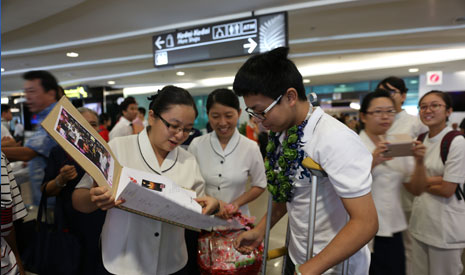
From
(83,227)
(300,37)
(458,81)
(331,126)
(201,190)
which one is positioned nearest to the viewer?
(331,126)

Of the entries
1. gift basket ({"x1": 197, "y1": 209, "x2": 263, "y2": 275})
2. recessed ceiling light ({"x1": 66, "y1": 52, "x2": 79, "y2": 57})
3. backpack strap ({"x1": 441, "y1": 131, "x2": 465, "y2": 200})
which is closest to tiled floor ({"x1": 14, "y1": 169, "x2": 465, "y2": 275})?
backpack strap ({"x1": 441, "y1": 131, "x2": 465, "y2": 200})

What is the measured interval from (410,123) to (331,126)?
2.31 meters

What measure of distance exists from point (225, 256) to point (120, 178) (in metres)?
0.86

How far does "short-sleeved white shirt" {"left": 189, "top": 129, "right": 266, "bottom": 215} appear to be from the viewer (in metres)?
2.43

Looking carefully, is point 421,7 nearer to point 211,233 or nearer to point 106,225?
point 211,233

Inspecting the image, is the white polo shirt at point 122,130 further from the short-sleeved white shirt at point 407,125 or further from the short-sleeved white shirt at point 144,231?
the short-sleeved white shirt at point 407,125

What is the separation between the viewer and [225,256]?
1847 mm

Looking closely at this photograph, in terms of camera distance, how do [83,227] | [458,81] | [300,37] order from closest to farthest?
1. [83,227]
2. [300,37]
3. [458,81]

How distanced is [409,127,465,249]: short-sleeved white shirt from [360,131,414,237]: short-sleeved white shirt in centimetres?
38

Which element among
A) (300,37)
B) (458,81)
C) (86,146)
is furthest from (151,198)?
(458,81)

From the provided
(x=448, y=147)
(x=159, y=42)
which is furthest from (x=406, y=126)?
(x=159, y=42)

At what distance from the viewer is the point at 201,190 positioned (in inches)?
72.1

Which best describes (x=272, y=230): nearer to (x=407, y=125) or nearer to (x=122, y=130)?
(x=407, y=125)

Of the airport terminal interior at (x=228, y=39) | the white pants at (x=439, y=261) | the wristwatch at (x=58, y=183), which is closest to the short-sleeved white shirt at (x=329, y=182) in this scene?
the airport terminal interior at (x=228, y=39)
